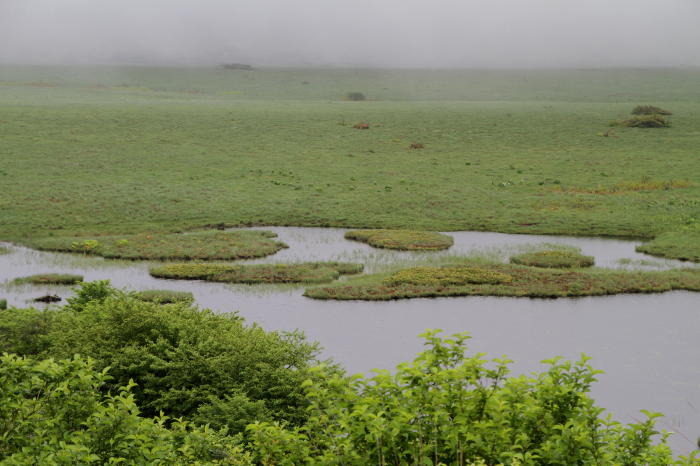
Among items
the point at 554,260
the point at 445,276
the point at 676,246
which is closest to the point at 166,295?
the point at 445,276

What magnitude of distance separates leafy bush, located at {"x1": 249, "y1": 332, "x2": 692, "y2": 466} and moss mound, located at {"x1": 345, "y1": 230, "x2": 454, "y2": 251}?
30701 millimetres

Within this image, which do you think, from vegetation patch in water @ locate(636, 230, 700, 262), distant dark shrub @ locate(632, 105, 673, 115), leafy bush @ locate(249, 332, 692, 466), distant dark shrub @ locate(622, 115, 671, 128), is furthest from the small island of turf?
distant dark shrub @ locate(632, 105, 673, 115)

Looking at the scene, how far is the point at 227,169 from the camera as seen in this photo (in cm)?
6719

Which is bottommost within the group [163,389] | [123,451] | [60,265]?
[60,265]

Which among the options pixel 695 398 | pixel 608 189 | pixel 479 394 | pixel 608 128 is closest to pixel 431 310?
pixel 695 398

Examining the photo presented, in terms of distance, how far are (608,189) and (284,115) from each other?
49.4m

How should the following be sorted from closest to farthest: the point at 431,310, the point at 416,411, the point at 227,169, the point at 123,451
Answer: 1. the point at 123,451
2. the point at 416,411
3. the point at 431,310
4. the point at 227,169

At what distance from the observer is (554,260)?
37.7m

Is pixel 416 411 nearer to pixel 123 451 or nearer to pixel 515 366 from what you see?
pixel 123 451

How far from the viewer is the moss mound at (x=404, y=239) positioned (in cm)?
4169

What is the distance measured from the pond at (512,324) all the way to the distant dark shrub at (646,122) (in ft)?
187

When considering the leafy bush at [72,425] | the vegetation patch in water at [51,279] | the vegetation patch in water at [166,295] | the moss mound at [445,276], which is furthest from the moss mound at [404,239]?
the leafy bush at [72,425]

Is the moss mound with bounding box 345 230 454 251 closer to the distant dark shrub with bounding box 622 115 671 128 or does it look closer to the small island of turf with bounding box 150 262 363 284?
the small island of turf with bounding box 150 262 363 284

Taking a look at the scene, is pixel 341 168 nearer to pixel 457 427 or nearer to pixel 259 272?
pixel 259 272
